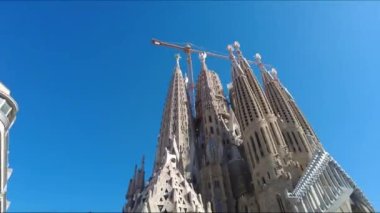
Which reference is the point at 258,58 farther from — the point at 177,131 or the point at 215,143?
the point at 177,131

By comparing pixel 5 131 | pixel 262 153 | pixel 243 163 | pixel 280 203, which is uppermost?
pixel 243 163

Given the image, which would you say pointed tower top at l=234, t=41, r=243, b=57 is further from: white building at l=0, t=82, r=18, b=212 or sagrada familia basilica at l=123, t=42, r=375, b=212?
white building at l=0, t=82, r=18, b=212

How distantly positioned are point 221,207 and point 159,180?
24.9 ft

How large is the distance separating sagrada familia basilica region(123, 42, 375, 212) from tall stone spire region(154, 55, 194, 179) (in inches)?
4.7

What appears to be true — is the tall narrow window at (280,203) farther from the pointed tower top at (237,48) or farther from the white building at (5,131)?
the pointed tower top at (237,48)

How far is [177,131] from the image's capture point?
35125 mm

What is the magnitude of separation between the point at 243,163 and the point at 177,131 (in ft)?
27.9

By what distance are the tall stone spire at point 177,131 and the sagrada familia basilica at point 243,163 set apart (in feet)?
0.39

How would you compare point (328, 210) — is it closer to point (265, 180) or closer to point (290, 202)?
point (290, 202)

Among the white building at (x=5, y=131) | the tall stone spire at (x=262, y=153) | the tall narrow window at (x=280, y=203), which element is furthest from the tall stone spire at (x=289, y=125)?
the white building at (x=5, y=131)

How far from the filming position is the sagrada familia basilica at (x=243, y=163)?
20219mm

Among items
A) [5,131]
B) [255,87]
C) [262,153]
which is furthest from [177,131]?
[5,131]

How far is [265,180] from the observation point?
2358 centimetres

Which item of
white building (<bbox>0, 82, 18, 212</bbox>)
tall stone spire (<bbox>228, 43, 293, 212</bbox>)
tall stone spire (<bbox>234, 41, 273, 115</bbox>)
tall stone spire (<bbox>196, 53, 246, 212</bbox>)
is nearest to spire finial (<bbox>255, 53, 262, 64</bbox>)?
tall stone spire (<bbox>234, 41, 273, 115</bbox>)
